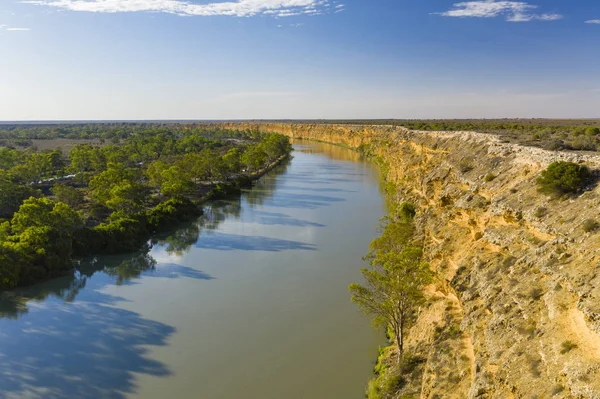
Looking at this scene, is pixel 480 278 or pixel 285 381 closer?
pixel 480 278

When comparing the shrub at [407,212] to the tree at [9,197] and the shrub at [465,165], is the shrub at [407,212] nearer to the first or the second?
the shrub at [465,165]

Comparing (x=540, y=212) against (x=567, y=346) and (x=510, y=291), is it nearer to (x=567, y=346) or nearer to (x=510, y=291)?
(x=510, y=291)

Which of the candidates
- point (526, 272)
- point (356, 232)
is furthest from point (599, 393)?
point (356, 232)

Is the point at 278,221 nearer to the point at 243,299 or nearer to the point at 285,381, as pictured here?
the point at 243,299

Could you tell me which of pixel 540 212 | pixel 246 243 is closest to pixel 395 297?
pixel 540 212

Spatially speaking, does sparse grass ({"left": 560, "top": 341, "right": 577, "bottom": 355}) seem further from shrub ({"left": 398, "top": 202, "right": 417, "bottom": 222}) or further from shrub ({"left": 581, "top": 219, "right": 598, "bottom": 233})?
shrub ({"left": 398, "top": 202, "right": 417, "bottom": 222})

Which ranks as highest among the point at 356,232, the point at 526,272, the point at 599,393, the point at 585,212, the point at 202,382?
the point at 585,212

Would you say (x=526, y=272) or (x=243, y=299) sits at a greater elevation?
(x=526, y=272)

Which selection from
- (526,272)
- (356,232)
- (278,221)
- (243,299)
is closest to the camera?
(526,272)
